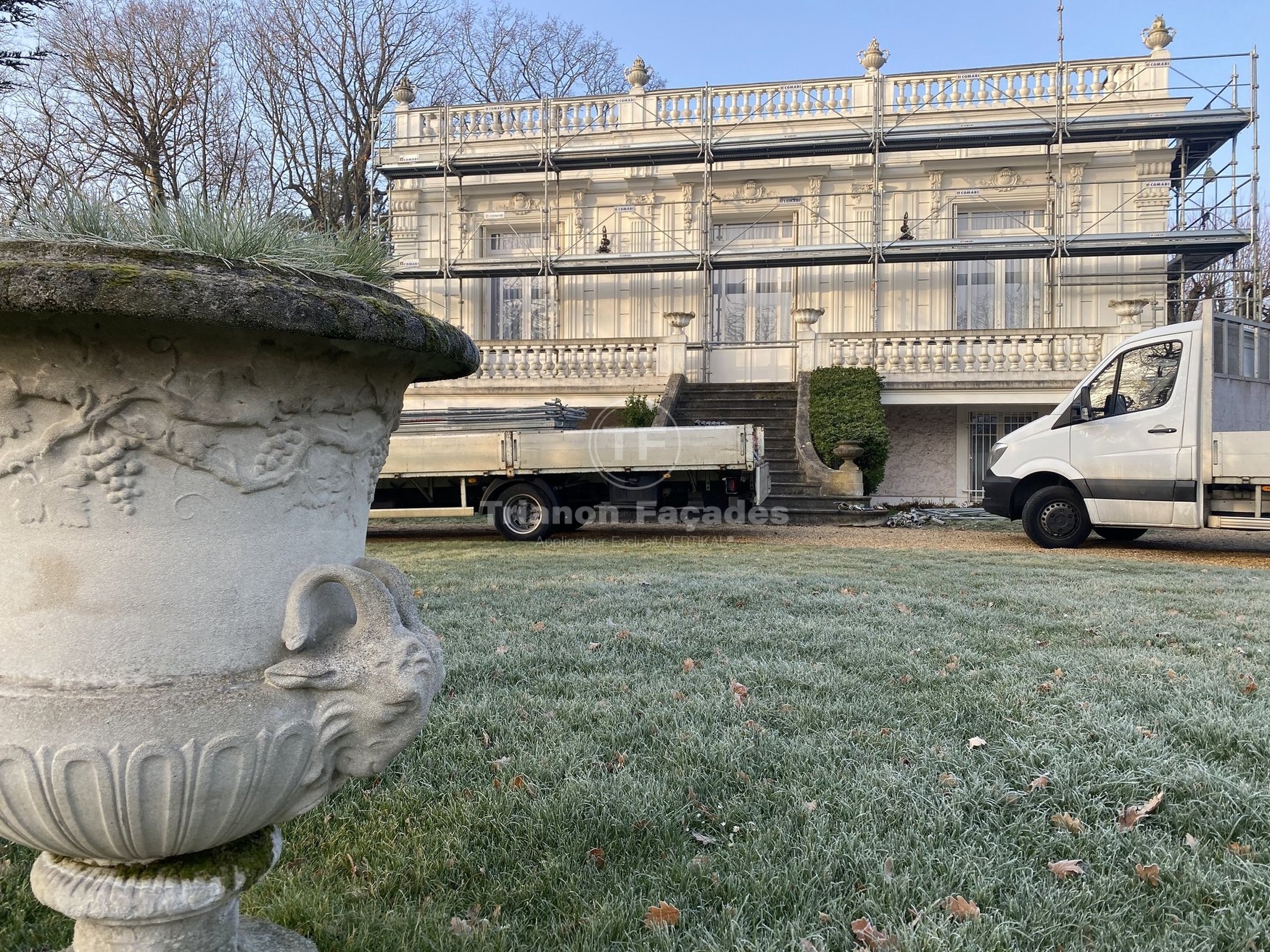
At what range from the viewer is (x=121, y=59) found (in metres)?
19.0

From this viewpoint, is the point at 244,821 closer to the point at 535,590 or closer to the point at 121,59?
the point at 535,590

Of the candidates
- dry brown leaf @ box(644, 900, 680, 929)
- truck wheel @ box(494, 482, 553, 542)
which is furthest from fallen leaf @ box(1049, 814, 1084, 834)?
truck wheel @ box(494, 482, 553, 542)

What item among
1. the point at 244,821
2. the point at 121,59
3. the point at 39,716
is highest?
the point at 121,59

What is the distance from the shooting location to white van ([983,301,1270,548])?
8.19m

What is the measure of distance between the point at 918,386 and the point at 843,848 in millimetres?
13117

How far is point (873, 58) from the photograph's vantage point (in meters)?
16.5

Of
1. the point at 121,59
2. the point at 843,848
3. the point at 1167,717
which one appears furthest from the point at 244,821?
the point at 121,59

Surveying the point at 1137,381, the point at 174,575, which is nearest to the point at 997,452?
the point at 1137,381

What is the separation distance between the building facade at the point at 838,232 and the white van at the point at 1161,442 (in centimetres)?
491

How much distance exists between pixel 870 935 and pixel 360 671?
1.28m

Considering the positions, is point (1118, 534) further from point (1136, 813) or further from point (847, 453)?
point (1136, 813)

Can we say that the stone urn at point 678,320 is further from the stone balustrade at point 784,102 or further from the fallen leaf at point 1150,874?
the fallen leaf at point 1150,874

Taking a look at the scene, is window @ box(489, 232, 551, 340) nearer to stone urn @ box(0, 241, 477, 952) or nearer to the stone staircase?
the stone staircase

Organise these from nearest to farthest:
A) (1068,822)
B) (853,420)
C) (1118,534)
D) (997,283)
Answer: (1068,822) → (1118,534) → (853,420) → (997,283)
